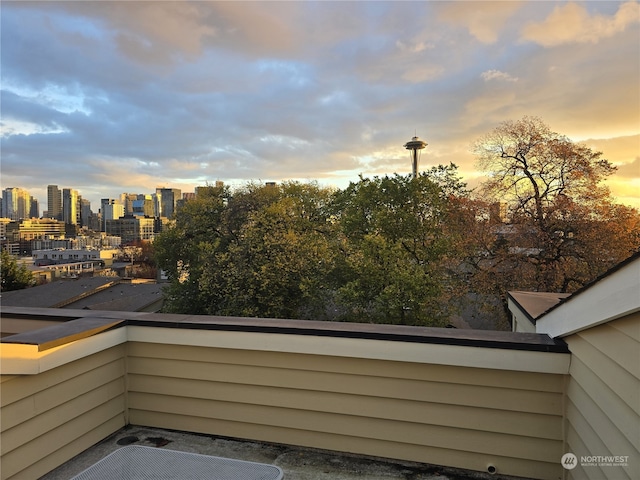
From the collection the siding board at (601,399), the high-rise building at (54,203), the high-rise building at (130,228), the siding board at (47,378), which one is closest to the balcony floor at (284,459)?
the siding board at (47,378)

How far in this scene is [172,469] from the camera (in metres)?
1.51

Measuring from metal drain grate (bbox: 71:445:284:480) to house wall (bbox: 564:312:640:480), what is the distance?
1330 millimetres

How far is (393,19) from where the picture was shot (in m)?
7.80

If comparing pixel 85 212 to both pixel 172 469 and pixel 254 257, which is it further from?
pixel 172 469

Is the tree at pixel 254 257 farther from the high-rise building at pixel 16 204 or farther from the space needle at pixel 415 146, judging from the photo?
the high-rise building at pixel 16 204

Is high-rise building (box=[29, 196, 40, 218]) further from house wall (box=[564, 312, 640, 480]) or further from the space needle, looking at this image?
house wall (box=[564, 312, 640, 480])

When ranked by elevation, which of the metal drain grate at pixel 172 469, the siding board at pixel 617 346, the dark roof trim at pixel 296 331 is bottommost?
the metal drain grate at pixel 172 469

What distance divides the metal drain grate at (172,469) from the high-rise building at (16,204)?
138ft

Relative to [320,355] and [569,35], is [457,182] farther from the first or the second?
[320,355]

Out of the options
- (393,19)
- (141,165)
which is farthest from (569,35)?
(141,165)

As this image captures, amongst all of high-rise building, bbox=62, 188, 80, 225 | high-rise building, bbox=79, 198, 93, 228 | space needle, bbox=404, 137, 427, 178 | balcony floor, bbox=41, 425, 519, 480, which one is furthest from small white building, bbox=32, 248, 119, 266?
balcony floor, bbox=41, 425, 519, 480

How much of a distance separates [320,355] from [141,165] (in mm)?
32286

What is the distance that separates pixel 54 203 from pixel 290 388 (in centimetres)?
6683

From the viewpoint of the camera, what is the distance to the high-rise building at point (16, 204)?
34.5m
